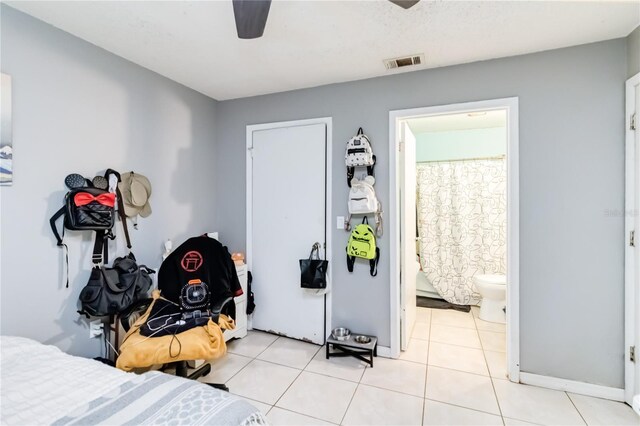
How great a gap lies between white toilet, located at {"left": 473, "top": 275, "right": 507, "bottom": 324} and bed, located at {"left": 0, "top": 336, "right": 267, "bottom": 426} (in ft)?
9.69

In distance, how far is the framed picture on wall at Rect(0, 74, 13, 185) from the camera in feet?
5.16

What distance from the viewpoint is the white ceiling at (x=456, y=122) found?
3.24 meters

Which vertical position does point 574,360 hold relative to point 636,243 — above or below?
below

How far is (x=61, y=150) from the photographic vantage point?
1.84 metres

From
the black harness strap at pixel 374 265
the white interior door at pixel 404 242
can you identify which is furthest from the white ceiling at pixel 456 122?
the black harness strap at pixel 374 265

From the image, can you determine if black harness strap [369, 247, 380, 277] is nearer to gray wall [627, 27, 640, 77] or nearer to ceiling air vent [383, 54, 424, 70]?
ceiling air vent [383, 54, 424, 70]

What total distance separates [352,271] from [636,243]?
188cm

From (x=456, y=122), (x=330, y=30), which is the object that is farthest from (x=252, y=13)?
(x=456, y=122)

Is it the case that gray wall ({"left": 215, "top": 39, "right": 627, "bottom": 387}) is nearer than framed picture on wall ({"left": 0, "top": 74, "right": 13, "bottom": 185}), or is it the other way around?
framed picture on wall ({"left": 0, "top": 74, "right": 13, "bottom": 185})

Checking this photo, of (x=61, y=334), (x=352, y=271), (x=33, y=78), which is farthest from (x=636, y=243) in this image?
(x=33, y=78)

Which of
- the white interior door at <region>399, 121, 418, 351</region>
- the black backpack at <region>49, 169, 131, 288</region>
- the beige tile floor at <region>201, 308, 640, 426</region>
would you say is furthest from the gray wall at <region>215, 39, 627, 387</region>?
the black backpack at <region>49, 169, 131, 288</region>

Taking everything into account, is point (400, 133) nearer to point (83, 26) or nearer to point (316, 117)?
point (316, 117)

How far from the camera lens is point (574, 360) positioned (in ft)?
6.72

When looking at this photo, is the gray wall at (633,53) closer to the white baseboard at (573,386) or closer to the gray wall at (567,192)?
the gray wall at (567,192)
